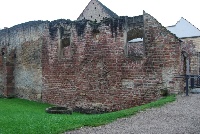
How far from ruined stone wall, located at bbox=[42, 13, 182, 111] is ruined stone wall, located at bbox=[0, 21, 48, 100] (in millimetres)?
664

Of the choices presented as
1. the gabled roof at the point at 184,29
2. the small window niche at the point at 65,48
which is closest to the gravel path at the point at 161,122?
the small window niche at the point at 65,48

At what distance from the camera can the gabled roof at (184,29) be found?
27188 mm

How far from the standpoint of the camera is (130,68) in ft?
32.8

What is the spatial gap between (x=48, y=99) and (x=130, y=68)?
174 inches

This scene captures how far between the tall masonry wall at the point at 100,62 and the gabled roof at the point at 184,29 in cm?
1712

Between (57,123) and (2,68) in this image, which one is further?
(2,68)

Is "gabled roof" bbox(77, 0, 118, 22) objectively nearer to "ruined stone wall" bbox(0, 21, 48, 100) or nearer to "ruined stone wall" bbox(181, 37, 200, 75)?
"ruined stone wall" bbox(181, 37, 200, 75)

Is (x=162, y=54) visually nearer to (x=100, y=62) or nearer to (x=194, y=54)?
(x=100, y=62)

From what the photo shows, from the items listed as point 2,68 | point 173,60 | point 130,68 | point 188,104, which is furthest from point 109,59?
point 2,68

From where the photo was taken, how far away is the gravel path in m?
5.39

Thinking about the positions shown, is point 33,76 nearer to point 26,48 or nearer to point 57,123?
point 26,48

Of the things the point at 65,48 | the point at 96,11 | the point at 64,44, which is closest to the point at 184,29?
the point at 96,11

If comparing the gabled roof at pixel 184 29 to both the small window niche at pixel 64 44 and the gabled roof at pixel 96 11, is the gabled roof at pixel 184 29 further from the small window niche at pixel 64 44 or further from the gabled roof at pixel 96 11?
the small window niche at pixel 64 44

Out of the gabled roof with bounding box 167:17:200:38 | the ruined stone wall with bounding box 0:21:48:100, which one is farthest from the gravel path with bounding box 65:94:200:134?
the gabled roof with bounding box 167:17:200:38
